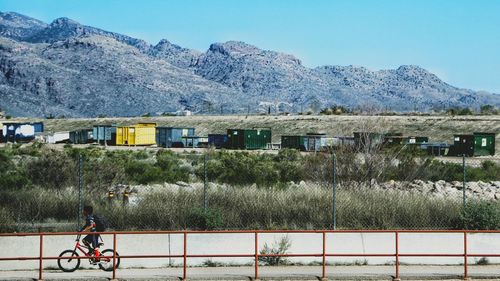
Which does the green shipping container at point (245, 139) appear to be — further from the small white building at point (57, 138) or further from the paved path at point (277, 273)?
the paved path at point (277, 273)

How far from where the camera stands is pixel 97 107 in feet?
601

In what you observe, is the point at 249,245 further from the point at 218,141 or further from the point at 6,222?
the point at 218,141

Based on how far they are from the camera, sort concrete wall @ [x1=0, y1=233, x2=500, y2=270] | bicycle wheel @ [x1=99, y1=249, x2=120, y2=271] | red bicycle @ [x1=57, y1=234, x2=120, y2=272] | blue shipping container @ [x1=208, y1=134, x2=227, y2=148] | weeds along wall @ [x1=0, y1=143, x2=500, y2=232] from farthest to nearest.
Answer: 1. blue shipping container @ [x1=208, y1=134, x2=227, y2=148]
2. weeds along wall @ [x1=0, y1=143, x2=500, y2=232]
3. concrete wall @ [x1=0, y1=233, x2=500, y2=270]
4. bicycle wheel @ [x1=99, y1=249, x2=120, y2=271]
5. red bicycle @ [x1=57, y1=234, x2=120, y2=272]

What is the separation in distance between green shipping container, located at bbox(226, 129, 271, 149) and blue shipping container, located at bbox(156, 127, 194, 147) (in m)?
6.52

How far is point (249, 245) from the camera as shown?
63.4ft

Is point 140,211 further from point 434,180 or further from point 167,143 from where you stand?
point 167,143

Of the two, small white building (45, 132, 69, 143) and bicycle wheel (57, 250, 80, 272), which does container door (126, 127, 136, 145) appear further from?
bicycle wheel (57, 250, 80, 272)

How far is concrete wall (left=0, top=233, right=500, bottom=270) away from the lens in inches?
736

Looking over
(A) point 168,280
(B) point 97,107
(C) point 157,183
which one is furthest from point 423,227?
(B) point 97,107

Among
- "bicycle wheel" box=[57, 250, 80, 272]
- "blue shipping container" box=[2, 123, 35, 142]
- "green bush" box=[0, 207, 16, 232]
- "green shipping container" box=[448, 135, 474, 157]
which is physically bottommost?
Result: "bicycle wheel" box=[57, 250, 80, 272]

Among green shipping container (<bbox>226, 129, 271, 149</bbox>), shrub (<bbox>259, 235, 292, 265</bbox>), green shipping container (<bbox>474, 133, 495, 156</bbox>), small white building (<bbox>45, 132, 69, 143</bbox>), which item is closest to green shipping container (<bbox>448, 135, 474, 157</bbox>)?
green shipping container (<bbox>474, 133, 495, 156</bbox>)

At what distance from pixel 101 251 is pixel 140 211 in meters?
5.10

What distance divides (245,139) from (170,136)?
8.92 metres

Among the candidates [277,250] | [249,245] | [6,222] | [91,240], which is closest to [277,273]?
[277,250]
